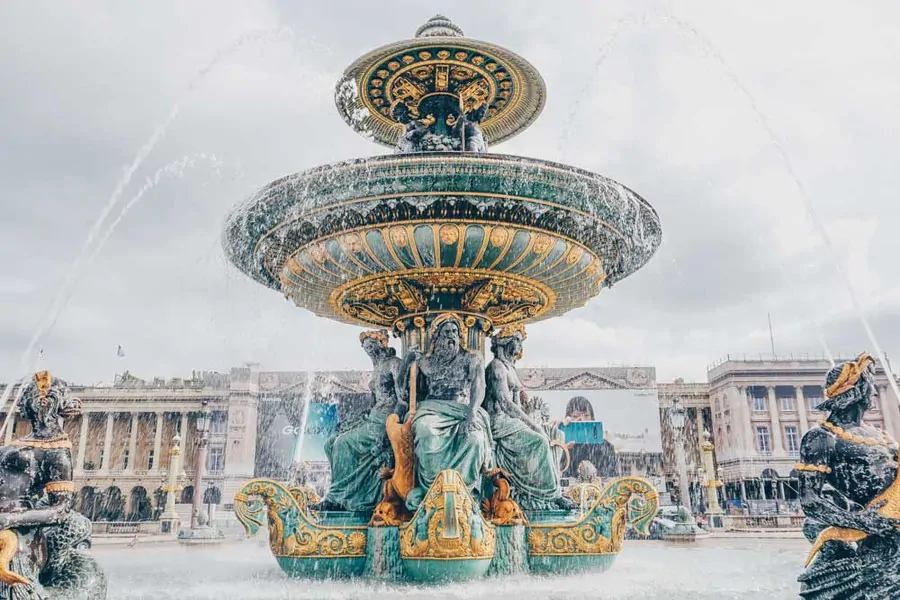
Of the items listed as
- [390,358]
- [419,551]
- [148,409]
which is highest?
[148,409]

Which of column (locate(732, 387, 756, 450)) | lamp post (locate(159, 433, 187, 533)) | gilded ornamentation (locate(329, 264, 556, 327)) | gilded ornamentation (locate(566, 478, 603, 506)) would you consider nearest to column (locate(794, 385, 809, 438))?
column (locate(732, 387, 756, 450))

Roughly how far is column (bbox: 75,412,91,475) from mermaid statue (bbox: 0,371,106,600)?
214 ft

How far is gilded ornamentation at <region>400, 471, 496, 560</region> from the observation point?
482 cm

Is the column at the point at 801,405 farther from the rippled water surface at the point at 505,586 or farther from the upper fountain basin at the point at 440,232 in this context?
the upper fountain basin at the point at 440,232

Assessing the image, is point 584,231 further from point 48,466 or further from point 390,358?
point 48,466

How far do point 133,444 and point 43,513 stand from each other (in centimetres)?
6809

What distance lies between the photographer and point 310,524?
542 cm

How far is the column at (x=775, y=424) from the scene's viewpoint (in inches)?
2404

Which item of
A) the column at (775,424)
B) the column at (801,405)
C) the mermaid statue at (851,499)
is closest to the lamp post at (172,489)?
the mermaid statue at (851,499)

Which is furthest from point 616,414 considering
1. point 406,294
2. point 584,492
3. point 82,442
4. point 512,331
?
point 406,294

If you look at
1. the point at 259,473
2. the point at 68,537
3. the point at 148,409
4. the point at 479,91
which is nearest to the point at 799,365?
the point at 259,473

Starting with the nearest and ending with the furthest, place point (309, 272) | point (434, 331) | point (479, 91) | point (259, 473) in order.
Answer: point (434, 331) < point (309, 272) < point (479, 91) < point (259, 473)

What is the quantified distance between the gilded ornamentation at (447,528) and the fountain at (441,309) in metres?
0.01

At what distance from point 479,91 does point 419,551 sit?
4328 mm
